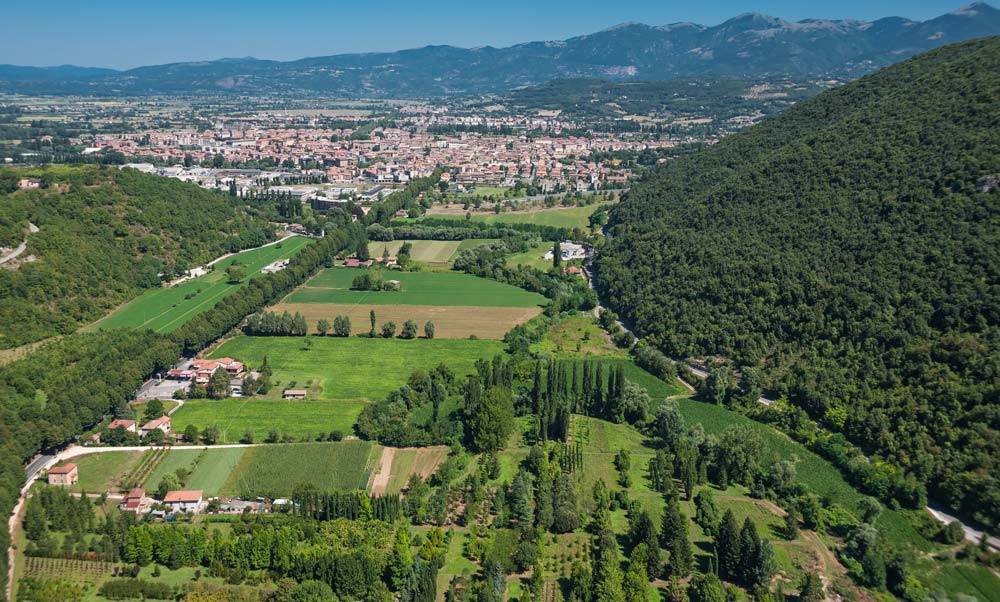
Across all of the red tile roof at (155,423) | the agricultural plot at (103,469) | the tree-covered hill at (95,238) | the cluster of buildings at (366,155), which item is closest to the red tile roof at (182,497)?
the agricultural plot at (103,469)

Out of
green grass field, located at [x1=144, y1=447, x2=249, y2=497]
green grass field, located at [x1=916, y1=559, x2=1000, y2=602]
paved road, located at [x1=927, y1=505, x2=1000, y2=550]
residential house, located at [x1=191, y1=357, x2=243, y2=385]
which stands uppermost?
residential house, located at [x1=191, y1=357, x2=243, y2=385]

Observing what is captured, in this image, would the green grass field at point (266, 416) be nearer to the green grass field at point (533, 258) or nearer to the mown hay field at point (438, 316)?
the mown hay field at point (438, 316)

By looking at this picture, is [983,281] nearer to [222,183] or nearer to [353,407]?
[353,407]

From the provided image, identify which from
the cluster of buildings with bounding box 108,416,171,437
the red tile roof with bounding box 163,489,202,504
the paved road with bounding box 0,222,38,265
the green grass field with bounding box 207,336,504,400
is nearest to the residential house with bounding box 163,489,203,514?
the red tile roof with bounding box 163,489,202,504

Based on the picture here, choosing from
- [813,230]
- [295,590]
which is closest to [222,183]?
[813,230]

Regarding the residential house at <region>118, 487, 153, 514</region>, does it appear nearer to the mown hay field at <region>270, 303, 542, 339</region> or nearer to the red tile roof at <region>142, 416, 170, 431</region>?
the red tile roof at <region>142, 416, 170, 431</region>

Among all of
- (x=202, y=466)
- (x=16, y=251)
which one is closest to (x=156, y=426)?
(x=202, y=466)
